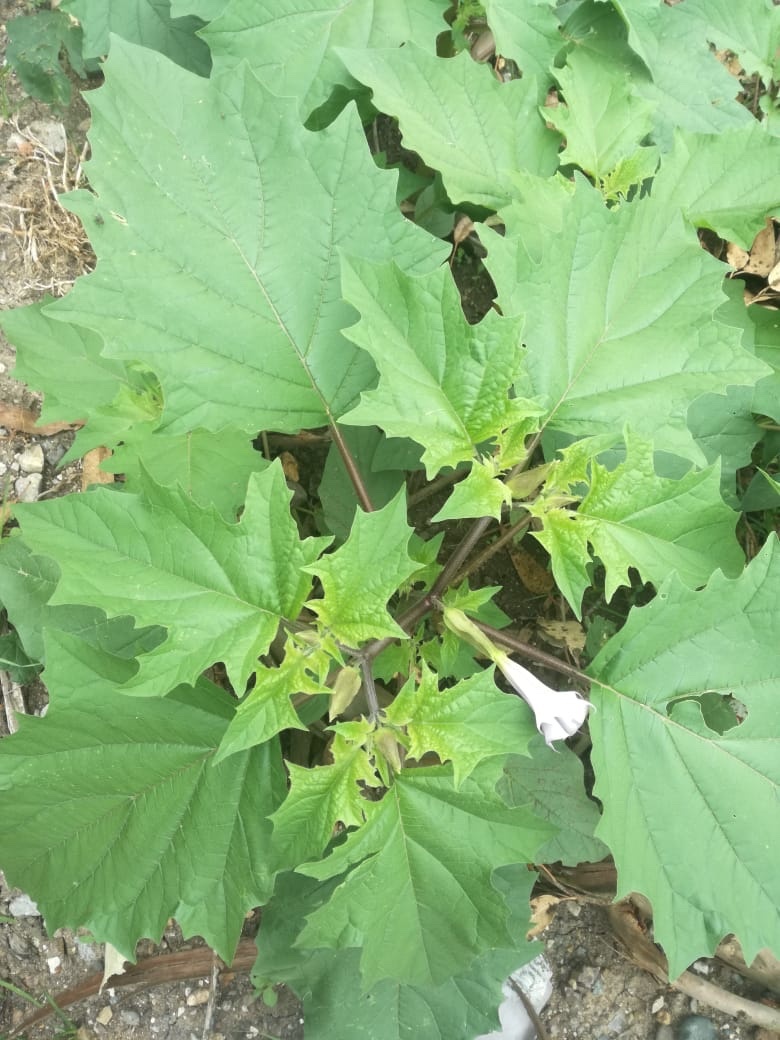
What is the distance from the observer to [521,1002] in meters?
2.30

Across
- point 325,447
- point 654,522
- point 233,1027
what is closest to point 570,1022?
point 233,1027

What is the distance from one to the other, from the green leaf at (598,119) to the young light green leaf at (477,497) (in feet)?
3.11

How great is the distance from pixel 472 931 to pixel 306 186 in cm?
141

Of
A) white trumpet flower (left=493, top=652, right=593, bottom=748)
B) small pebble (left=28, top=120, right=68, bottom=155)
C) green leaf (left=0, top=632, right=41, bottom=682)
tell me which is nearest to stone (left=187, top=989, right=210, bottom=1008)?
green leaf (left=0, top=632, right=41, bottom=682)

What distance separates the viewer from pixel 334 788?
1.47 meters

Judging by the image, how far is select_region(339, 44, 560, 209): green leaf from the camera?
1958mm

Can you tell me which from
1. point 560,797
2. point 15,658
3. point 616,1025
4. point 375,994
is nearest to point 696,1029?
point 616,1025

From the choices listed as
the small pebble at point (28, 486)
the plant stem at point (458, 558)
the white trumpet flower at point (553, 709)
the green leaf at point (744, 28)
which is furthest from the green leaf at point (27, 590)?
the green leaf at point (744, 28)

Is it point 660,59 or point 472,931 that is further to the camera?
point 660,59

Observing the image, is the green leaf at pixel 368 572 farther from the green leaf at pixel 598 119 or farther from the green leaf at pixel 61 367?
the green leaf at pixel 598 119

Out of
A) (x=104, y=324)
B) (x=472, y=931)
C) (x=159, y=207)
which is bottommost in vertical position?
(x=472, y=931)

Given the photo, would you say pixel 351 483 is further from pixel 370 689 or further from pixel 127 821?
pixel 127 821

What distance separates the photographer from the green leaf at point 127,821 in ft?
5.27

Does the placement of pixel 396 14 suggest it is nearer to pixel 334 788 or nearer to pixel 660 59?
pixel 660 59
